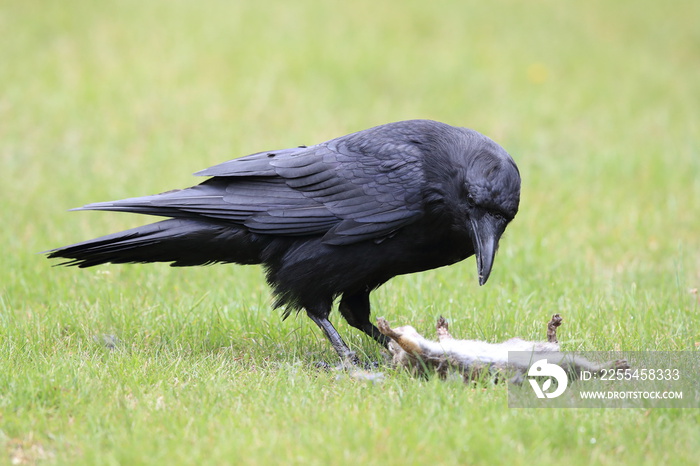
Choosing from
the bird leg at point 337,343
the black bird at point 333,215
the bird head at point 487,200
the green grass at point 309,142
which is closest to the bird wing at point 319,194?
the black bird at point 333,215

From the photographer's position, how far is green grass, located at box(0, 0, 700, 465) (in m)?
3.44

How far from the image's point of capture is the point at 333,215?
448 cm

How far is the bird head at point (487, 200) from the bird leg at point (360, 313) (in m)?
0.97

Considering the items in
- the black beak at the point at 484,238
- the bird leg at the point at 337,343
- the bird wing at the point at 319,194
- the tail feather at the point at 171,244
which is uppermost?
the bird wing at the point at 319,194

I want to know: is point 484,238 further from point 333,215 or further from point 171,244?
point 171,244

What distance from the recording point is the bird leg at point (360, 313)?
4.86 m

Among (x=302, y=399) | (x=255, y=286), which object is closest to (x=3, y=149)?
(x=255, y=286)

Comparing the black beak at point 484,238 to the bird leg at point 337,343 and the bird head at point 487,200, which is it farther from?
the bird leg at point 337,343

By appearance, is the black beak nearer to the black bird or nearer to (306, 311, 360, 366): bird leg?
the black bird

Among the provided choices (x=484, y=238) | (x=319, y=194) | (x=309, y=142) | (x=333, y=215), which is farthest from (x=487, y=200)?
(x=309, y=142)

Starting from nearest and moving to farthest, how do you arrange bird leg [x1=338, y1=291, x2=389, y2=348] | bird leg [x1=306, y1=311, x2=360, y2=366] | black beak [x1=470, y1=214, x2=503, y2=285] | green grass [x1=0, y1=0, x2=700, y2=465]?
green grass [x1=0, y1=0, x2=700, y2=465] < black beak [x1=470, y1=214, x2=503, y2=285] < bird leg [x1=306, y1=311, x2=360, y2=366] < bird leg [x1=338, y1=291, x2=389, y2=348]

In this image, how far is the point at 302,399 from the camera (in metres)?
3.79

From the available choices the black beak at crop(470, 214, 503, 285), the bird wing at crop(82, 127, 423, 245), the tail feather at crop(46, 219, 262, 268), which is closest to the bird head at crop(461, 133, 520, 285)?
the black beak at crop(470, 214, 503, 285)

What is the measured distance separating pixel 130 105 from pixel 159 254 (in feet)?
20.3
